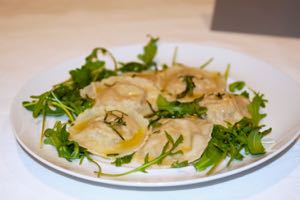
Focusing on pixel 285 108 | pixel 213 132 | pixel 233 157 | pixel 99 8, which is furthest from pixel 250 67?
pixel 99 8

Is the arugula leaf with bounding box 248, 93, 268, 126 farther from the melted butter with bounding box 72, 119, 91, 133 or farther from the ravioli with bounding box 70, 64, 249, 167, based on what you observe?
the melted butter with bounding box 72, 119, 91, 133

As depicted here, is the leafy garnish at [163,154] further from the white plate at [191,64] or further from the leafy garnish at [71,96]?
the leafy garnish at [71,96]

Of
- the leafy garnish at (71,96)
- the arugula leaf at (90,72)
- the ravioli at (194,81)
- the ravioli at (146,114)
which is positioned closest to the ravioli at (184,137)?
the ravioli at (146,114)

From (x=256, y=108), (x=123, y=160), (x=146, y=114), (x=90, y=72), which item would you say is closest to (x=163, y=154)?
(x=123, y=160)

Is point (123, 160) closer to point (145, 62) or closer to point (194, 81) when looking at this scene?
point (194, 81)

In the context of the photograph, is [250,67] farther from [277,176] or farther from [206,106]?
[277,176]

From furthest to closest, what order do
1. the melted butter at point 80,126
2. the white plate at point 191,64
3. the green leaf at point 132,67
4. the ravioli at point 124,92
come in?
the green leaf at point 132,67 < the ravioli at point 124,92 < the melted butter at point 80,126 < the white plate at point 191,64
